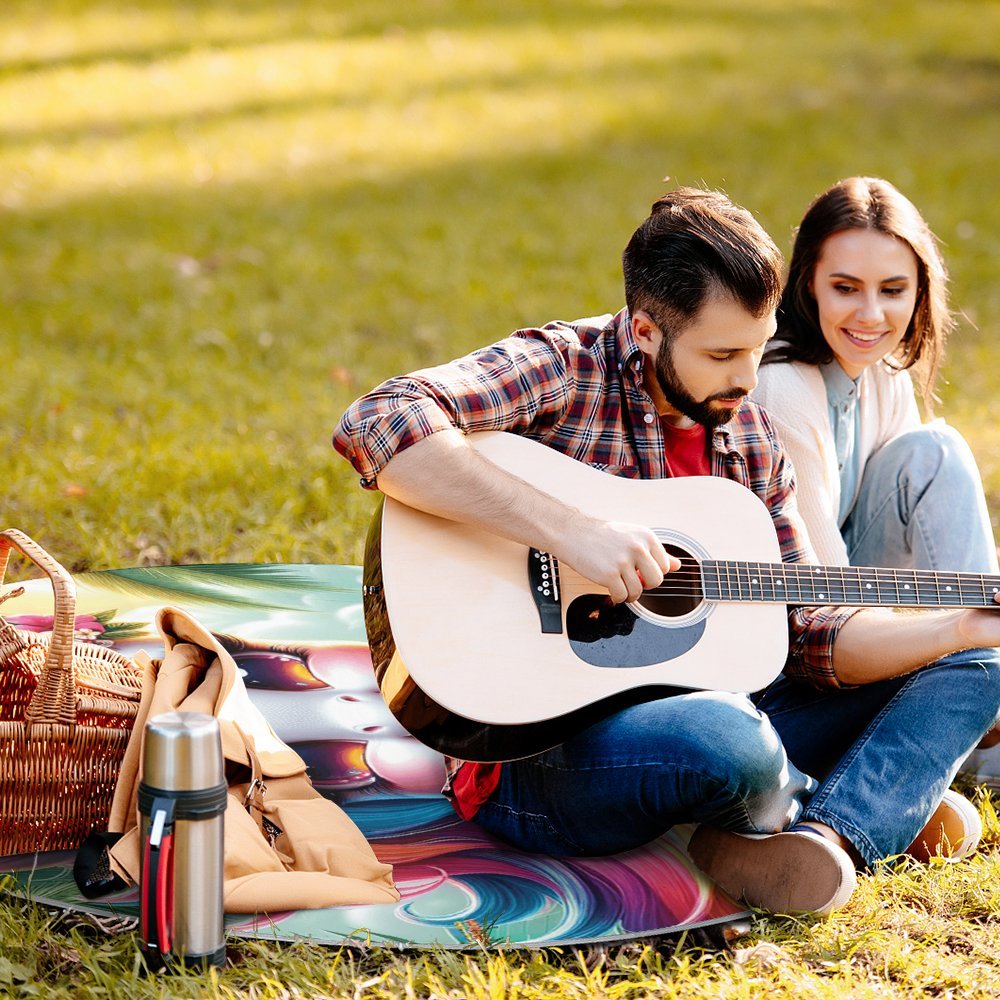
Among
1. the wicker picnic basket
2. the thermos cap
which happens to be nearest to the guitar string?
the thermos cap

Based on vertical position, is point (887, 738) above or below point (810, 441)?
below

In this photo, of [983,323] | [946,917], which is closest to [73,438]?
[946,917]

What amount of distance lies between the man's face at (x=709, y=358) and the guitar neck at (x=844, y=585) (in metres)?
0.34

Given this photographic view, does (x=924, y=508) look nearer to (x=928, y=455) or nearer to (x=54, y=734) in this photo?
(x=928, y=455)

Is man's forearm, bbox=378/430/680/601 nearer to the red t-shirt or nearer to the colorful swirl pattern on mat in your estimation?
the red t-shirt

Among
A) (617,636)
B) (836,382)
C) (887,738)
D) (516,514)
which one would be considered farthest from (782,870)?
(836,382)

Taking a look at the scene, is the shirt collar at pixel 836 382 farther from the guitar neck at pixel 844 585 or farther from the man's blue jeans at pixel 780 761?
the guitar neck at pixel 844 585

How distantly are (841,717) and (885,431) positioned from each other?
901 mm

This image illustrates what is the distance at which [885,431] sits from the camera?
364cm

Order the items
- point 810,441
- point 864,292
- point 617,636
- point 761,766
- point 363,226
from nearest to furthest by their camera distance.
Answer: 1. point 761,766
2. point 617,636
3. point 810,441
4. point 864,292
5. point 363,226

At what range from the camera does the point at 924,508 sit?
3412 mm

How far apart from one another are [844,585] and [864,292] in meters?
0.89

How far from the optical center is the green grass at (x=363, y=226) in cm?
260

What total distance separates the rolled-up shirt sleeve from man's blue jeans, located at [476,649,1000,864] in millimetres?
658
